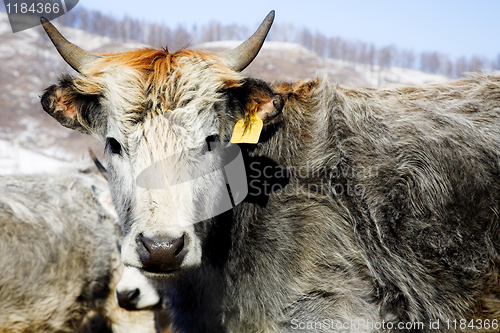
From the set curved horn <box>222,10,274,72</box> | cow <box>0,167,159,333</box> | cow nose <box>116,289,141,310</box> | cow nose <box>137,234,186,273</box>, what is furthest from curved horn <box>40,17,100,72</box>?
cow nose <box>116,289,141,310</box>

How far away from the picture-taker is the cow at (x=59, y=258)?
5.01 metres

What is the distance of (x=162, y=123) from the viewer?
285 cm

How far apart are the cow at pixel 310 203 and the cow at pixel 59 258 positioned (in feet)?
8.16

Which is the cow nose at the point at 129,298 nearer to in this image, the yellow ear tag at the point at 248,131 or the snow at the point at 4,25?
the yellow ear tag at the point at 248,131

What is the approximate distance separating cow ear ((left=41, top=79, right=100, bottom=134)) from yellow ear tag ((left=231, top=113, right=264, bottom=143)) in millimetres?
1145

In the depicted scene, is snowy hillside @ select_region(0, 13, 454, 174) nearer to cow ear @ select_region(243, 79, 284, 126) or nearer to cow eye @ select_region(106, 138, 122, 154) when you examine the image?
cow eye @ select_region(106, 138, 122, 154)

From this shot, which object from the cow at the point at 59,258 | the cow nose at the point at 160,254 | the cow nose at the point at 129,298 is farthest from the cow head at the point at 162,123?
the cow at the point at 59,258

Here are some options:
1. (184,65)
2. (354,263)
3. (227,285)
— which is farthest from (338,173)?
(184,65)

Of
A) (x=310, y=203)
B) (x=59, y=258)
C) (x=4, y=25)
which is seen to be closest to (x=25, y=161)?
(x=59, y=258)

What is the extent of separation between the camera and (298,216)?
10.7ft

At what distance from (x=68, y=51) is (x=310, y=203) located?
7.40 ft

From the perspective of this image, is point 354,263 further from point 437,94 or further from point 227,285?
point 437,94

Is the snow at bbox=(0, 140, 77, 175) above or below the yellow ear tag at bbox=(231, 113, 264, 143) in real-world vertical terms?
below

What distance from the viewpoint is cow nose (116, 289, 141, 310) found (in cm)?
514
